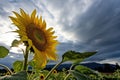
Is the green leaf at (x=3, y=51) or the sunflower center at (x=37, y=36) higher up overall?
the sunflower center at (x=37, y=36)

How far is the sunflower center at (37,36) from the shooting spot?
1331 mm

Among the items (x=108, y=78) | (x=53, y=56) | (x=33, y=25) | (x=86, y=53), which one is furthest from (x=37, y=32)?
(x=108, y=78)

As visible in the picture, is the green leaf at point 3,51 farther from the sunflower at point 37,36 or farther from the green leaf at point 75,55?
the green leaf at point 75,55

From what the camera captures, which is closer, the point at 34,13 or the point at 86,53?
the point at 86,53

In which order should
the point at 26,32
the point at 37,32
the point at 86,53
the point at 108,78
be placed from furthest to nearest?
the point at 108,78 < the point at 37,32 < the point at 26,32 < the point at 86,53

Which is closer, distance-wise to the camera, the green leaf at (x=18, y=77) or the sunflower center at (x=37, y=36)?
the green leaf at (x=18, y=77)

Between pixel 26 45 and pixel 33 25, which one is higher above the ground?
pixel 33 25

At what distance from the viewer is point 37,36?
1.38 meters

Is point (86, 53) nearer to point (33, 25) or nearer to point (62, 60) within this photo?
point (62, 60)

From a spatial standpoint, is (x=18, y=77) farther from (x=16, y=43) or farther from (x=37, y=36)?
(x=37, y=36)

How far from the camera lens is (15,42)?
126cm

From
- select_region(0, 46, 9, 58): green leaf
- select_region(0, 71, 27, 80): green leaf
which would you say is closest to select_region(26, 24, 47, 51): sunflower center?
select_region(0, 46, 9, 58): green leaf

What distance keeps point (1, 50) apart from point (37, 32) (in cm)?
19

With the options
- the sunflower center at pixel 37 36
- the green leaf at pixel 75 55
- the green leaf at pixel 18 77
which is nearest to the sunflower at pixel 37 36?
the sunflower center at pixel 37 36
